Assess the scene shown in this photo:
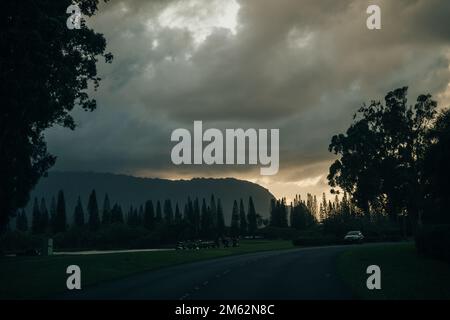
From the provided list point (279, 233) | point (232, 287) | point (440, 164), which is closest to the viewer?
point (232, 287)

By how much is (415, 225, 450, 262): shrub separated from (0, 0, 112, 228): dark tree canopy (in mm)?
20934

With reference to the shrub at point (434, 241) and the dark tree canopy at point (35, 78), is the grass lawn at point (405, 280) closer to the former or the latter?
the shrub at point (434, 241)

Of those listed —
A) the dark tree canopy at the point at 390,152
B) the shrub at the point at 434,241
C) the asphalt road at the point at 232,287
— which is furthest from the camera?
the dark tree canopy at the point at 390,152

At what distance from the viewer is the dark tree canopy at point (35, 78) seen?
23.1 metres

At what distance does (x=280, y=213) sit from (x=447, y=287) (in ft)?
523

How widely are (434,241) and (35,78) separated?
24.5m

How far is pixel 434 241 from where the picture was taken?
33.0m

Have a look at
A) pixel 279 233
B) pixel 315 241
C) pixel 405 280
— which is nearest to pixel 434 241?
pixel 405 280

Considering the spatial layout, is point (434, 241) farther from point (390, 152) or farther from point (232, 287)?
point (390, 152)

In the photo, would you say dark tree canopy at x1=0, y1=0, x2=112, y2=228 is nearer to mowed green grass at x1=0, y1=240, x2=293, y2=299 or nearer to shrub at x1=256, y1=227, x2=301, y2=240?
mowed green grass at x1=0, y1=240, x2=293, y2=299

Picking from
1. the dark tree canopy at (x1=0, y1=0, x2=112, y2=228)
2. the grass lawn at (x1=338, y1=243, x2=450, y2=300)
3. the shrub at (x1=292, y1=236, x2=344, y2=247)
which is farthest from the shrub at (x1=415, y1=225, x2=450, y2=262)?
the shrub at (x1=292, y1=236, x2=344, y2=247)

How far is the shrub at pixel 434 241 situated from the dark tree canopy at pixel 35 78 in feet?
68.7

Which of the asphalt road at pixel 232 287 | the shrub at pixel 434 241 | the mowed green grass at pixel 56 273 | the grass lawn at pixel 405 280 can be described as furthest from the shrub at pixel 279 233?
the asphalt road at pixel 232 287

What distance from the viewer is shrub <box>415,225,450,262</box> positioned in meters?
30.3
